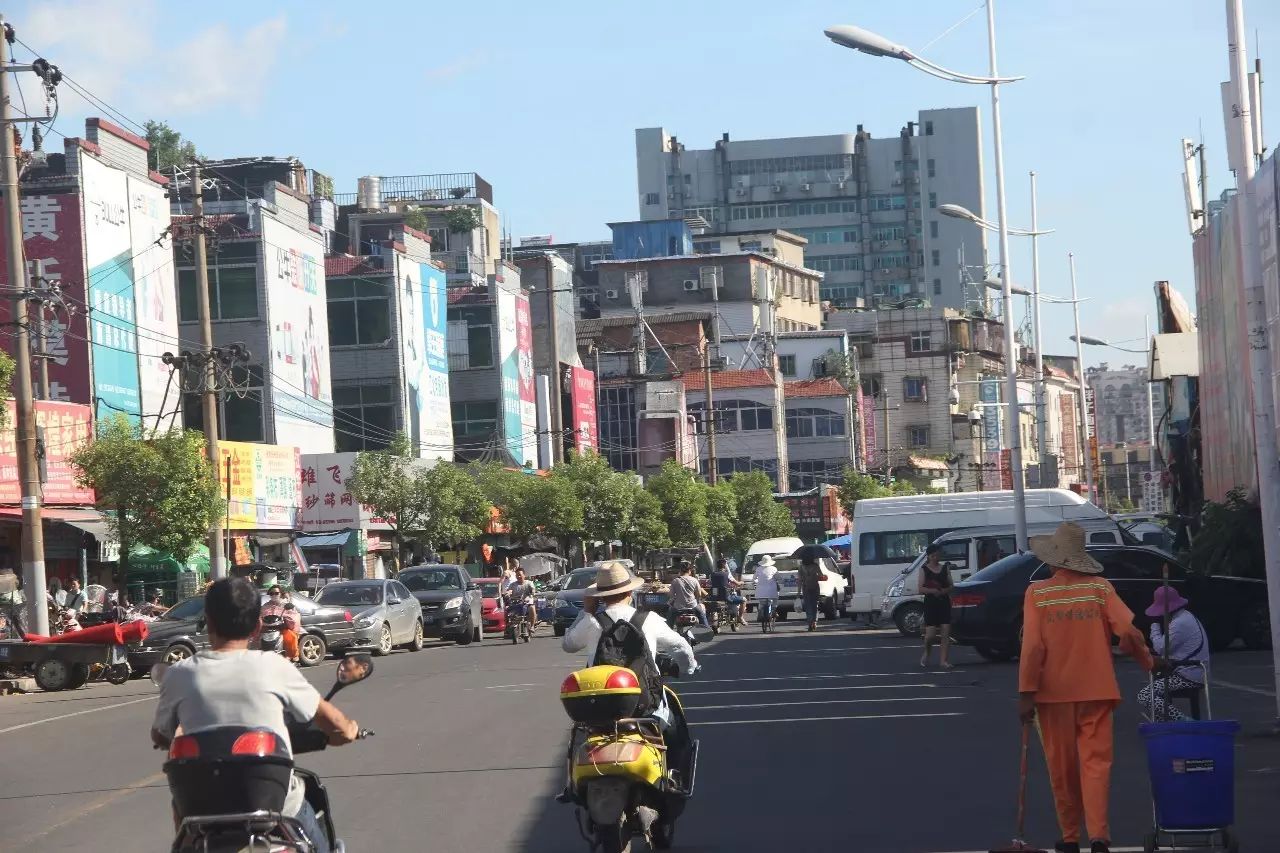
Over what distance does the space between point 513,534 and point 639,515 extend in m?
7.33

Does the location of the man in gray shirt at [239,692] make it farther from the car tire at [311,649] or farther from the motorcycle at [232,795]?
the car tire at [311,649]

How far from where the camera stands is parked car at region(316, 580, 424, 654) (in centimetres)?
3591

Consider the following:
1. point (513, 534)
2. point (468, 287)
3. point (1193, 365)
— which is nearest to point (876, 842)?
point (1193, 365)

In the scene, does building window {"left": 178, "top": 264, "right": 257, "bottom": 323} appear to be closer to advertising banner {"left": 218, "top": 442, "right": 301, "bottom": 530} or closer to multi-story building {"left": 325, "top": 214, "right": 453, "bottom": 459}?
advertising banner {"left": 218, "top": 442, "right": 301, "bottom": 530}

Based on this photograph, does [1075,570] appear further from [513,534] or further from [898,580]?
[513,534]

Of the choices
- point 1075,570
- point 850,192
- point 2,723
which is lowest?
point 2,723

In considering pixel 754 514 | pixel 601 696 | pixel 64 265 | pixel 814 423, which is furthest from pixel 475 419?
pixel 601 696

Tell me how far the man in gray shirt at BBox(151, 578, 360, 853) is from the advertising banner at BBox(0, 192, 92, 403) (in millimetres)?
43063

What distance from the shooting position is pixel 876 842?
10.4 metres

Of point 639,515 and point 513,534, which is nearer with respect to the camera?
point 513,534

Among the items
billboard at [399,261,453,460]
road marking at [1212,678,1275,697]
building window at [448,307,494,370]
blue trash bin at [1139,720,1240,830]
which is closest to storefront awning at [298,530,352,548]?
billboard at [399,261,453,460]

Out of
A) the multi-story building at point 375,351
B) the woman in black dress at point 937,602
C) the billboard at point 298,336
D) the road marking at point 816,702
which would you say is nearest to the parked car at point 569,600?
the woman in black dress at point 937,602

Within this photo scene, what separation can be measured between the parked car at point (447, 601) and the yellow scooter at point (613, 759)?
101ft

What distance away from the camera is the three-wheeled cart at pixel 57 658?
28.6 metres
